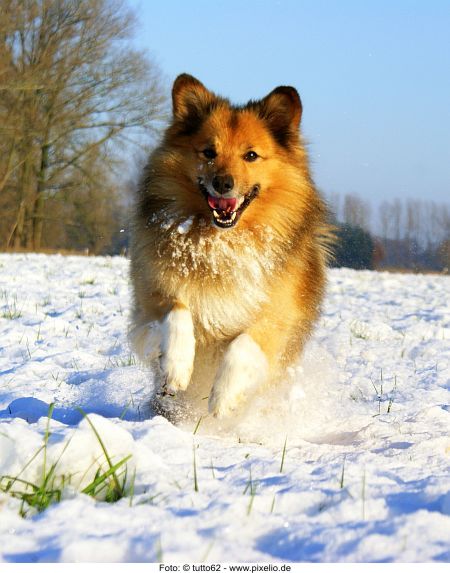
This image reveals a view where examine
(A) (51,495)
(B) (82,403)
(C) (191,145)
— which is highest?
(C) (191,145)

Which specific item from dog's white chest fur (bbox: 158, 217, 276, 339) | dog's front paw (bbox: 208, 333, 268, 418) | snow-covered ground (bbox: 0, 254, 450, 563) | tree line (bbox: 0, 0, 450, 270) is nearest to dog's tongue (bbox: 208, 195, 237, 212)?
dog's white chest fur (bbox: 158, 217, 276, 339)

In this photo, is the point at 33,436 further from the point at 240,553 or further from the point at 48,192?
the point at 48,192

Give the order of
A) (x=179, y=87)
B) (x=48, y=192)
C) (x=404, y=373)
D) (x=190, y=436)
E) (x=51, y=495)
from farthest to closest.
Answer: (x=48, y=192) < (x=404, y=373) < (x=179, y=87) < (x=190, y=436) < (x=51, y=495)

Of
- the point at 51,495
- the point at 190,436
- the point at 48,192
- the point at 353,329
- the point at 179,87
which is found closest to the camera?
the point at 51,495

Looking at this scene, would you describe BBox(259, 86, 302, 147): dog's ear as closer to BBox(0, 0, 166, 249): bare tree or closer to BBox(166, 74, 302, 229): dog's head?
BBox(166, 74, 302, 229): dog's head

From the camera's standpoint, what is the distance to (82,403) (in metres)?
4.22

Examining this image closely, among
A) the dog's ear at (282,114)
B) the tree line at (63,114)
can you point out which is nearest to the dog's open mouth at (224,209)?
the dog's ear at (282,114)

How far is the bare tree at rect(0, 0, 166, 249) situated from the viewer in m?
22.3

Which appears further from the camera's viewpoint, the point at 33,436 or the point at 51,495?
the point at 33,436

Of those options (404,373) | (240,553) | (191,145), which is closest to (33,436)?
(240,553)

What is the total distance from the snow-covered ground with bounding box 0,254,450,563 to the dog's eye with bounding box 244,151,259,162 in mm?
1388

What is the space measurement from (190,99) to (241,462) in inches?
98.4

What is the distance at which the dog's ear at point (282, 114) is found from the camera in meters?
4.21

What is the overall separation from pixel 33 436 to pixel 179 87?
2.57m
